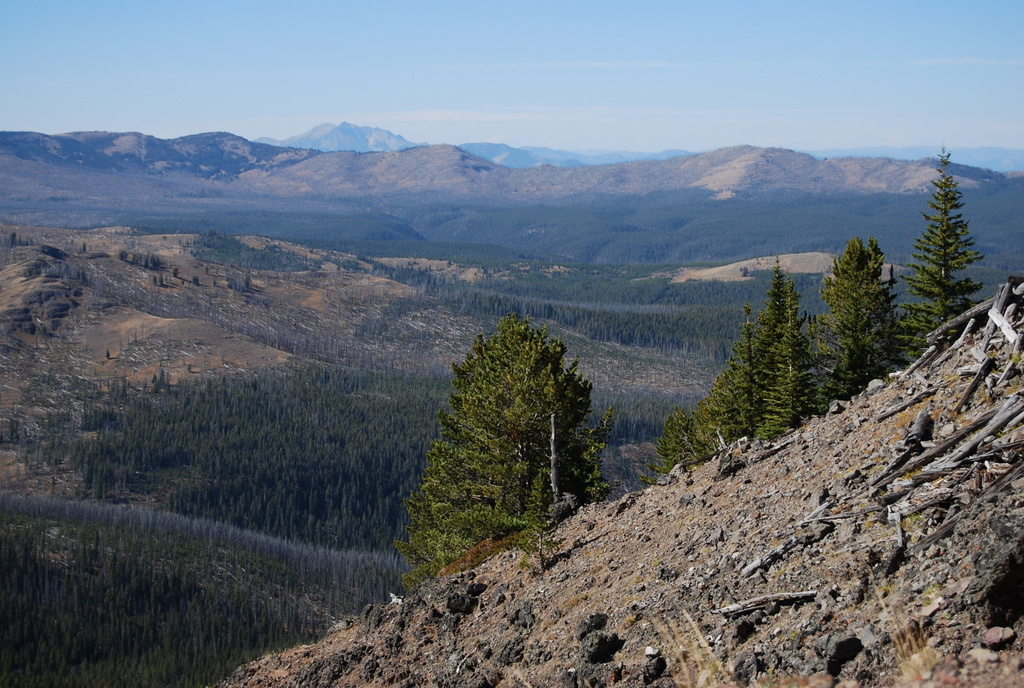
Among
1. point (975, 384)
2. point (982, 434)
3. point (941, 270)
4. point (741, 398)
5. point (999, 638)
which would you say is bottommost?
point (741, 398)

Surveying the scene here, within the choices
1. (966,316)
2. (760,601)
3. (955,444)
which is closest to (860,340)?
(966,316)

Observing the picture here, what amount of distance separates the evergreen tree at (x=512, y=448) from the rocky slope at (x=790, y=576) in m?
5.01

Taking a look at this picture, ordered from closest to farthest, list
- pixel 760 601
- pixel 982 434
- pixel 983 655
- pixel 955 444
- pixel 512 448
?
pixel 983 655 < pixel 760 601 < pixel 982 434 < pixel 955 444 < pixel 512 448

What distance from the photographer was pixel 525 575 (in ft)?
94.7

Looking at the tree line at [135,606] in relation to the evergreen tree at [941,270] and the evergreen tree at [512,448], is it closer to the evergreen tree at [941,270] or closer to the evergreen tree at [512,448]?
the evergreen tree at [512,448]

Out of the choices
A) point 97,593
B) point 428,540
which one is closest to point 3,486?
point 97,593

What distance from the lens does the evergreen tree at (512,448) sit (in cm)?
3672

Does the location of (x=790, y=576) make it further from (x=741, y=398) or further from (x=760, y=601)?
(x=741, y=398)

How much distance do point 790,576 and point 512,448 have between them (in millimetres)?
19529

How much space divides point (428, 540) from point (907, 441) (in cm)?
2758

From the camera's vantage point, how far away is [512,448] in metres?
37.7

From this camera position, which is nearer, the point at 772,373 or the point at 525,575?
the point at 525,575

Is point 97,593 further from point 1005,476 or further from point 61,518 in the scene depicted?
point 1005,476

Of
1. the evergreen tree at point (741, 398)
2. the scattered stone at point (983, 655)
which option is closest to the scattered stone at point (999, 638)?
the scattered stone at point (983, 655)
